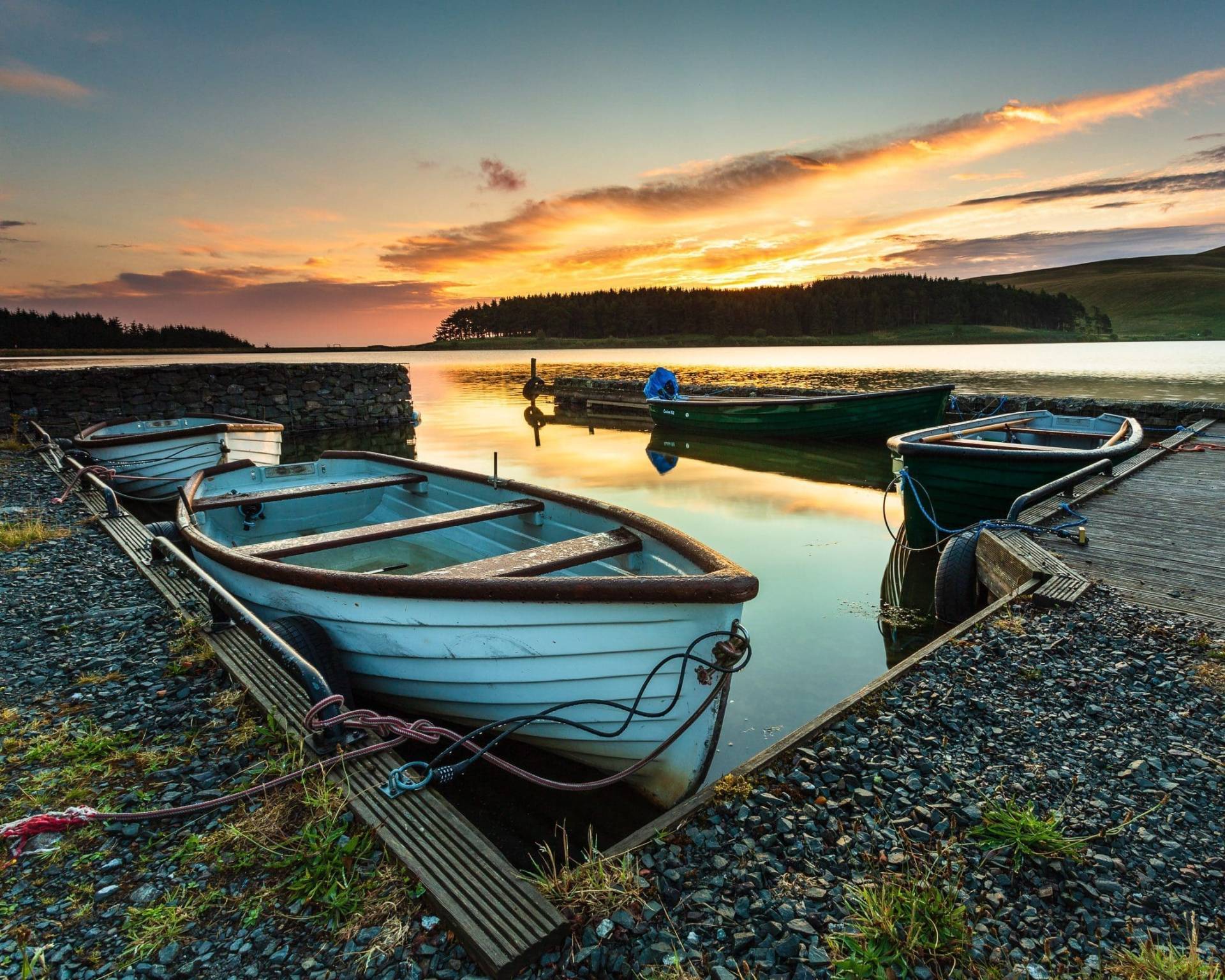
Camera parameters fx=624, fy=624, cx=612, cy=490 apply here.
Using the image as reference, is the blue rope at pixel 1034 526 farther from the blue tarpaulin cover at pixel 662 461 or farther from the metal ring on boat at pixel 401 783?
the blue tarpaulin cover at pixel 662 461

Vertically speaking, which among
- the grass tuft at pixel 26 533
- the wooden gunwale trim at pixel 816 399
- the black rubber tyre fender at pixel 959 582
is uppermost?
the wooden gunwale trim at pixel 816 399

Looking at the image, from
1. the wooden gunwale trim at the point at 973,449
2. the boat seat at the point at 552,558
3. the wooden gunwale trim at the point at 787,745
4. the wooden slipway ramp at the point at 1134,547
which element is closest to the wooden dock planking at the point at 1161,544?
the wooden slipway ramp at the point at 1134,547

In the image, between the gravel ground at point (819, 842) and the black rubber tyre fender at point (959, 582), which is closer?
the gravel ground at point (819, 842)

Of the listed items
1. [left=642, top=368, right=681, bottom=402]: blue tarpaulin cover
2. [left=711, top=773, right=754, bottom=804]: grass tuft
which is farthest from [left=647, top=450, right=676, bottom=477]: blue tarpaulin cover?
[left=711, top=773, right=754, bottom=804]: grass tuft

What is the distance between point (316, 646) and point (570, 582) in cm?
220

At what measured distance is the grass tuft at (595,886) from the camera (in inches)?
100

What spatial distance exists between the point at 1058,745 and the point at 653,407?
63.4 feet

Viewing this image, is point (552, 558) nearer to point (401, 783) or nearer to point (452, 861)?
point (401, 783)

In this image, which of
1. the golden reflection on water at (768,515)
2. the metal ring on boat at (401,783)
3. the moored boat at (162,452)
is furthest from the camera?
the moored boat at (162,452)

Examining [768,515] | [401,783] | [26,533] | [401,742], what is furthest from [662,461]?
[401,783]

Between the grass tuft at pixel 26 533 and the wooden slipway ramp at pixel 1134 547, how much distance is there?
11.0 meters

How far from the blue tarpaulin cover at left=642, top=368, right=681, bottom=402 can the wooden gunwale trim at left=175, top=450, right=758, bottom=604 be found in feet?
59.3

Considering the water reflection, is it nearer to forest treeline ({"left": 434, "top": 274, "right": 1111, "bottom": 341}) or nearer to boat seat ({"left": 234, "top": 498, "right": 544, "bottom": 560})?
boat seat ({"left": 234, "top": 498, "right": 544, "bottom": 560})

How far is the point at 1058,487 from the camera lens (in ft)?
27.1
